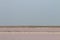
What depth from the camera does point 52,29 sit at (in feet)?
2.21

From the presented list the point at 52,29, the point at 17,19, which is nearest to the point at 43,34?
the point at 52,29

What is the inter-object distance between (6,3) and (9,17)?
13 centimetres

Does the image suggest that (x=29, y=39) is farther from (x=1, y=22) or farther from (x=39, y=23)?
(x=1, y=22)

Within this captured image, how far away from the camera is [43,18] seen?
0.67 m

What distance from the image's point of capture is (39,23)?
68 cm

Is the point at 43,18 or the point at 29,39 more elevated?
the point at 43,18

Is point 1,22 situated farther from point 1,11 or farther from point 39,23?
point 39,23

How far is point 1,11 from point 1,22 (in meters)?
0.10

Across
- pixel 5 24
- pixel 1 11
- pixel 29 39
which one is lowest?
pixel 29 39

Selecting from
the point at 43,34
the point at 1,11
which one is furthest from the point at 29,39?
the point at 1,11

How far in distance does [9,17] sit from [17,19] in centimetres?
7

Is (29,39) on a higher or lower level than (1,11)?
lower

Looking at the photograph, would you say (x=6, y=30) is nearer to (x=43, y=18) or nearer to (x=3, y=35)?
(x=3, y=35)

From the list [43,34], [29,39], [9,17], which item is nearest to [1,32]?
[9,17]
